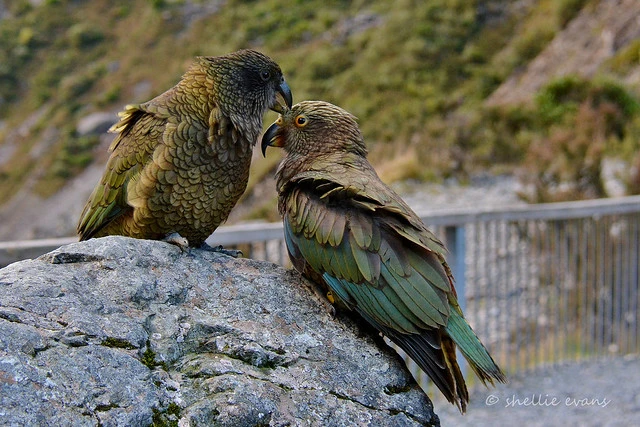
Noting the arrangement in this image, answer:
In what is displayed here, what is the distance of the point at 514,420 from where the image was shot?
259 inches

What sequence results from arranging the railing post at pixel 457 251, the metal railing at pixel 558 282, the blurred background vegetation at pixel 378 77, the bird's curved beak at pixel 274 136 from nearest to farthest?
the bird's curved beak at pixel 274 136 → the railing post at pixel 457 251 → the metal railing at pixel 558 282 → the blurred background vegetation at pixel 378 77

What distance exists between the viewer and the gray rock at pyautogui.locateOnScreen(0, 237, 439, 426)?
2195 millimetres

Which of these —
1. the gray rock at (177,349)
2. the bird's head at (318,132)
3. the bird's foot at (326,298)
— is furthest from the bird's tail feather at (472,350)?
the bird's head at (318,132)

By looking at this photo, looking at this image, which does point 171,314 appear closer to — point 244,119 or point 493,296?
point 244,119

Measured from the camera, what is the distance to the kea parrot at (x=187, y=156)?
322 centimetres

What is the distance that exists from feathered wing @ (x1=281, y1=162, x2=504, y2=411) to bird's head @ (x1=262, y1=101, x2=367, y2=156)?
16.1 inches

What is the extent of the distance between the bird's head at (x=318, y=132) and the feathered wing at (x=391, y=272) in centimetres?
41

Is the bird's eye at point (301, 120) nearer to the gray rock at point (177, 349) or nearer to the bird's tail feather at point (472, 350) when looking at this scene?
the gray rock at point (177, 349)

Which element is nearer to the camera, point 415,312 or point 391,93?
point 415,312

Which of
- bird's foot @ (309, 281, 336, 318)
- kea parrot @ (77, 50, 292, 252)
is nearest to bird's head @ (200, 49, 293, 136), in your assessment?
kea parrot @ (77, 50, 292, 252)

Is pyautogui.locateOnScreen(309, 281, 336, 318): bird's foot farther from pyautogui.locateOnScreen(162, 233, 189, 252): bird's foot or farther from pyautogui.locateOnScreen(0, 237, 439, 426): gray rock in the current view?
pyautogui.locateOnScreen(162, 233, 189, 252): bird's foot

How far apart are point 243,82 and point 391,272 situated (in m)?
1.24

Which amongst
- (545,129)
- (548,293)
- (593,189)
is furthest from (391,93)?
(548,293)

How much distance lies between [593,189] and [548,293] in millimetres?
5448
